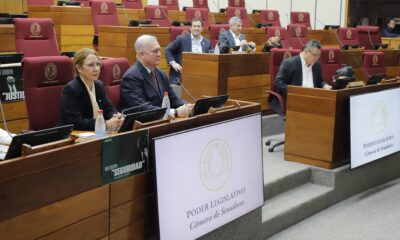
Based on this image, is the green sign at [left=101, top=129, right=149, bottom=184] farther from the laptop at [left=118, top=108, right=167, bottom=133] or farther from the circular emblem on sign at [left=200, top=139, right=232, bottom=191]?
the circular emblem on sign at [left=200, top=139, right=232, bottom=191]

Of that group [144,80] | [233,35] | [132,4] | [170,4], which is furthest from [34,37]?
[170,4]

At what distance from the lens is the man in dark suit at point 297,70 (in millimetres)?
4074

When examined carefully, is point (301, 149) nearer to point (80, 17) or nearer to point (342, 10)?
point (80, 17)

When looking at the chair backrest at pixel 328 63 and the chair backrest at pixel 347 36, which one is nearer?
the chair backrest at pixel 328 63

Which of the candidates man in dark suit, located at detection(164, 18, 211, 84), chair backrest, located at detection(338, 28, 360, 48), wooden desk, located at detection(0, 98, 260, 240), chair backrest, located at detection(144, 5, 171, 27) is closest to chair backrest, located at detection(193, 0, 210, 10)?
chair backrest, located at detection(144, 5, 171, 27)

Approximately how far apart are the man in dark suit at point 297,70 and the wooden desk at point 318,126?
14.7 inches

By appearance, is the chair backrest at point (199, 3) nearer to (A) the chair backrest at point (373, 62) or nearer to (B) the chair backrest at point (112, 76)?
(A) the chair backrest at point (373, 62)

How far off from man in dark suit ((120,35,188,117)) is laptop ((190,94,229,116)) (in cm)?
46

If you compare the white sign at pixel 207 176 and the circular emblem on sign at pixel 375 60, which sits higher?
the circular emblem on sign at pixel 375 60

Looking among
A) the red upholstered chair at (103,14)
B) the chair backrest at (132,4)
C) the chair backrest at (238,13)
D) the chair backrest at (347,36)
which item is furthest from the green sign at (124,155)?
the chair backrest at (347,36)

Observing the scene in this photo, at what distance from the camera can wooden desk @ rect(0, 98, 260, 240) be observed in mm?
1576

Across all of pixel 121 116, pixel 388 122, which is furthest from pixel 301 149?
pixel 121 116

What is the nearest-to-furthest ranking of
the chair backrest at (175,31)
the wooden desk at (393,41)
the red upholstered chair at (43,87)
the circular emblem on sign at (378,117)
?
the red upholstered chair at (43,87) → the circular emblem on sign at (378,117) → the chair backrest at (175,31) → the wooden desk at (393,41)

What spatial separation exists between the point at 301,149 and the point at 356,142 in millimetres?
374
